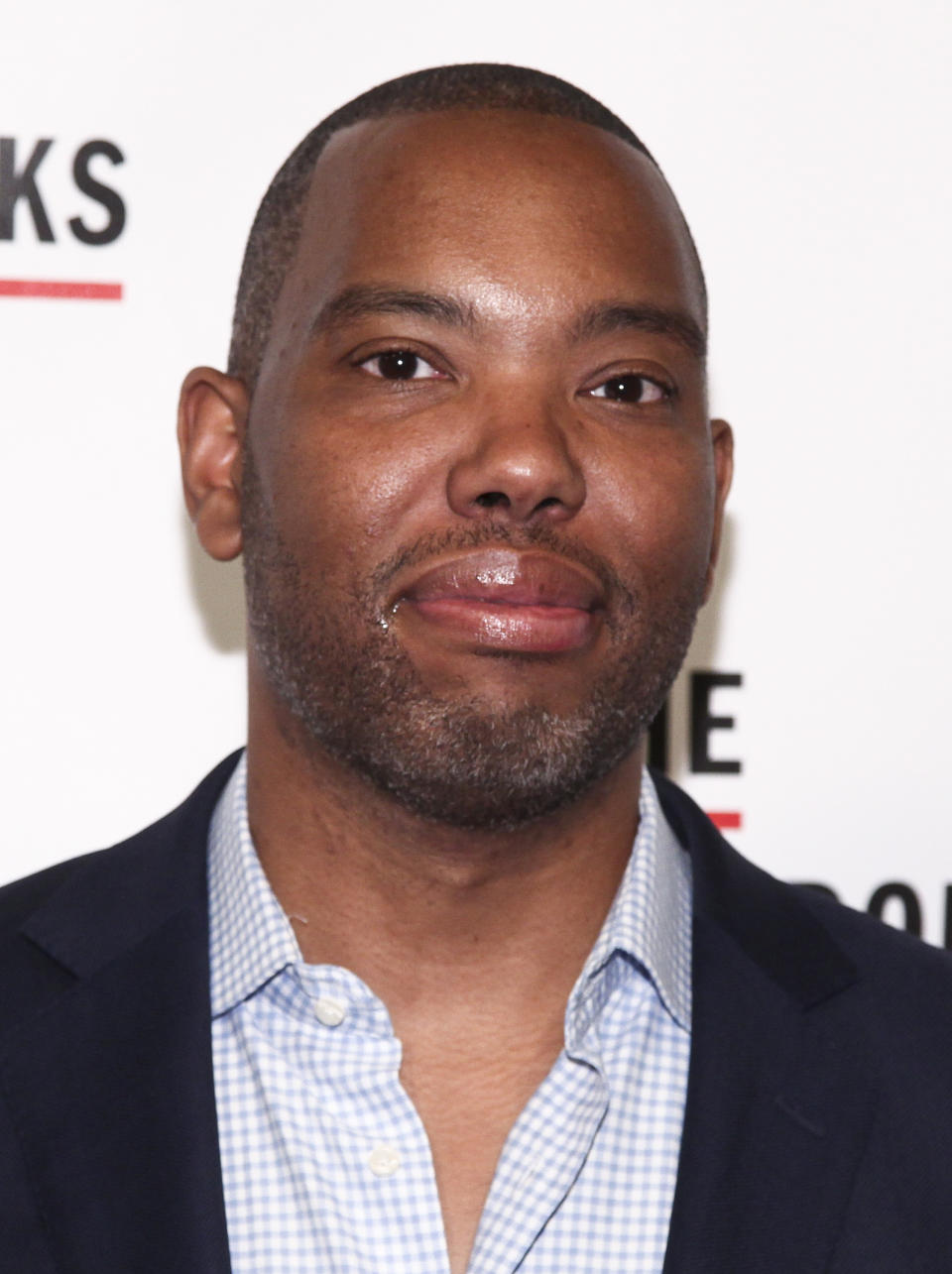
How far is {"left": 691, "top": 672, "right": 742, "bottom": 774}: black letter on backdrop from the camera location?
2410 mm

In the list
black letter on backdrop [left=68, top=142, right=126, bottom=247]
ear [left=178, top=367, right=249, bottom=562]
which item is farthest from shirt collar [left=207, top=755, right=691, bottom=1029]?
black letter on backdrop [left=68, top=142, right=126, bottom=247]

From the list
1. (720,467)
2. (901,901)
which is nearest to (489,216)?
(720,467)

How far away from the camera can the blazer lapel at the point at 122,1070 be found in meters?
1.49

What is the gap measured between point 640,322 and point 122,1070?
2.92 feet

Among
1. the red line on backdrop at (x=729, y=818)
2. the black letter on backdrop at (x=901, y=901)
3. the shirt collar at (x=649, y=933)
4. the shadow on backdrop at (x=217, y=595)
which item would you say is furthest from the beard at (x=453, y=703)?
the black letter on backdrop at (x=901, y=901)

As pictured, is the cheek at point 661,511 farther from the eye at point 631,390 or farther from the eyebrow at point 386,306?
the eyebrow at point 386,306

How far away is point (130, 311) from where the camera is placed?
227 cm

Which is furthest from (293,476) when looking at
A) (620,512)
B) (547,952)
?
(547,952)

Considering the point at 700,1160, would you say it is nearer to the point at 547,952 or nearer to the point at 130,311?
the point at 547,952

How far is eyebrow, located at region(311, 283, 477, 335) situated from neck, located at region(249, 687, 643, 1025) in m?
0.44

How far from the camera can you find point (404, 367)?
5.65 feet

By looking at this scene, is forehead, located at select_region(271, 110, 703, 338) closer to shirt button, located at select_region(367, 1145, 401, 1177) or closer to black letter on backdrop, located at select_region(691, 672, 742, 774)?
Answer: black letter on backdrop, located at select_region(691, 672, 742, 774)

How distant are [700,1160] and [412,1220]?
266 mm

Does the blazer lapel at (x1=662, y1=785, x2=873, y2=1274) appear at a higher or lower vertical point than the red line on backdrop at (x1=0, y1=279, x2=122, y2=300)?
lower
